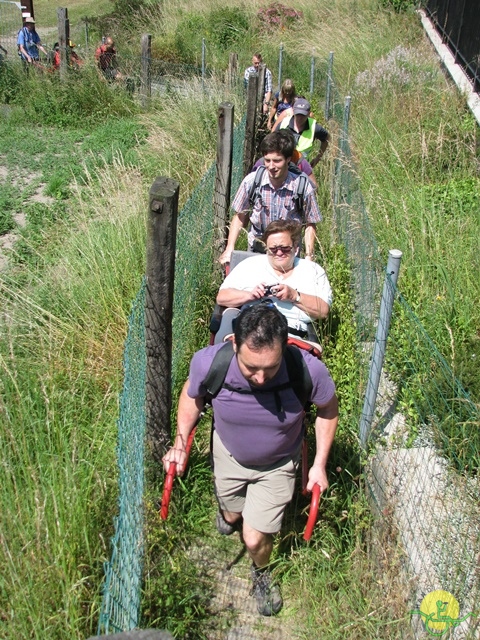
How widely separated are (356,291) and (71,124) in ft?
27.1

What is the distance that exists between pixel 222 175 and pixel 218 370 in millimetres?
3239

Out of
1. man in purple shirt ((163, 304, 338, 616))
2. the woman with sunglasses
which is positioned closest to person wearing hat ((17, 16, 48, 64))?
the woman with sunglasses

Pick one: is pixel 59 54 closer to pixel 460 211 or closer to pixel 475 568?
pixel 460 211

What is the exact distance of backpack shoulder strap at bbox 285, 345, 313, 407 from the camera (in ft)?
10.4

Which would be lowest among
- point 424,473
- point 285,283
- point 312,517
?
point 424,473

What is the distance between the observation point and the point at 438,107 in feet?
30.2

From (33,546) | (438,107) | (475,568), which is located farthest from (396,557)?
(438,107)

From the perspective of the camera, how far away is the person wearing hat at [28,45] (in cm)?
1379

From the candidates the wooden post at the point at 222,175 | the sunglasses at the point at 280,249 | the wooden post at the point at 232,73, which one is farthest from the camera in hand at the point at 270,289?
the wooden post at the point at 232,73

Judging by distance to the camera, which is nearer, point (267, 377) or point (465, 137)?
point (267, 377)

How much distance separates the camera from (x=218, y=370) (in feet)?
10.4

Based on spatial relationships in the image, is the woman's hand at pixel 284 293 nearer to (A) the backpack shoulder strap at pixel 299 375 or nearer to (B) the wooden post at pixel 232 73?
(A) the backpack shoulder strap at pixel 299 375

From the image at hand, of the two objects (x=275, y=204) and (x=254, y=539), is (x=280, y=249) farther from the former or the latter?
(x=254, y=539)

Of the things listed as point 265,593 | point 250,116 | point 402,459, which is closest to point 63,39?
point 250,116
